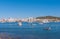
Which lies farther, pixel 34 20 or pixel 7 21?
pixel 7 21

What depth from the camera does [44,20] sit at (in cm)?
9056

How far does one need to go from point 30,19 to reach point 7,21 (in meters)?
21.5

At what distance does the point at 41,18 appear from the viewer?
94.6m

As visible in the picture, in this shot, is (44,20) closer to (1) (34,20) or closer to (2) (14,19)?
(1) (34,20)

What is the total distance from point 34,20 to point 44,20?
11.8m

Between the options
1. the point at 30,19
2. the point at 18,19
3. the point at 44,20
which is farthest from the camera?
the point at 18,19

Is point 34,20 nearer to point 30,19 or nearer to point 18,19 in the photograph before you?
point 30,19

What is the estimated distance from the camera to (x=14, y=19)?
116000 mm

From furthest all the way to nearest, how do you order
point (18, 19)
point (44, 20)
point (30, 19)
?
point (18, 19)
point (30, 19)
point (44, 20)

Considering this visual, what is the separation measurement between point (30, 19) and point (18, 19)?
44.5 ft

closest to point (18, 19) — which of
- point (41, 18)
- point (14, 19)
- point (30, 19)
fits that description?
point (14, 19)

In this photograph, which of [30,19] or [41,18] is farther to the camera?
[30,19]

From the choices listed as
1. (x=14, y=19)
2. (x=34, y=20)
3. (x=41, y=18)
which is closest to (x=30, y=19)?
(x=34, y=20)

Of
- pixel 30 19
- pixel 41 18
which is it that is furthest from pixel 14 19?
pixel 41 18
